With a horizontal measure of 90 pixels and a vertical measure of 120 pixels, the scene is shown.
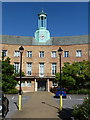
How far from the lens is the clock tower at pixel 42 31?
136ft

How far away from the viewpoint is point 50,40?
136 ft

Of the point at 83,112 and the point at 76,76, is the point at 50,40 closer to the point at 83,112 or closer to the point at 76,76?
the point at 76,76

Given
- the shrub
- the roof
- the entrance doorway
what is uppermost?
the roof

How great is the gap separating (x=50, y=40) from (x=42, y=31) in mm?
2668

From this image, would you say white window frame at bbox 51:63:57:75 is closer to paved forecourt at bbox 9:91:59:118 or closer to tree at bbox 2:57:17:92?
tree at bbox 2:57:17:92

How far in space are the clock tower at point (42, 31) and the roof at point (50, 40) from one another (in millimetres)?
1004

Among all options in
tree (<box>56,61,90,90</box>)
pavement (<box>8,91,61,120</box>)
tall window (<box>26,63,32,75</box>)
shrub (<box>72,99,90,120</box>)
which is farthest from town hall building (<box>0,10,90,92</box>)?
shrub (<box>72,99,90,120</box>)

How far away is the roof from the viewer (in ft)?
130

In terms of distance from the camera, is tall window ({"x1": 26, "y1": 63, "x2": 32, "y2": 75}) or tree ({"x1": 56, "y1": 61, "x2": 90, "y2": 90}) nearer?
tree ({"x1": 56, "y1": 61, "x2": 90, "y2": 90})

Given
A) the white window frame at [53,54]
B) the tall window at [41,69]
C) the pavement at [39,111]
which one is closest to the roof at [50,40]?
the white window frame at [53,54]

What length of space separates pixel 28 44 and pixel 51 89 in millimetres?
10553

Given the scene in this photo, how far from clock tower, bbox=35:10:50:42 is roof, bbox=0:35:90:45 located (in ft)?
3.30

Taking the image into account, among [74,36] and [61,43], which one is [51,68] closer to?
[61,43]

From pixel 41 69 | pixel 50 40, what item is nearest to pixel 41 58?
pixel 41 69
